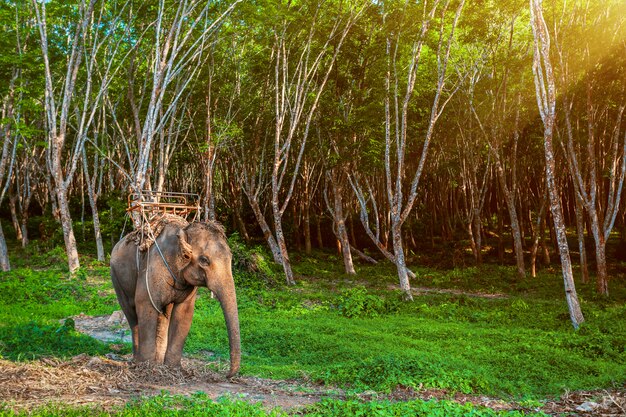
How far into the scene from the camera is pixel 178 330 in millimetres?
8805

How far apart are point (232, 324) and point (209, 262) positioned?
996mm

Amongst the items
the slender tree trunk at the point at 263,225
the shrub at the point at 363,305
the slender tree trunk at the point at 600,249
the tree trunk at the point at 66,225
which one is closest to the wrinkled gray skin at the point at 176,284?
the shrub at the point at 363,305

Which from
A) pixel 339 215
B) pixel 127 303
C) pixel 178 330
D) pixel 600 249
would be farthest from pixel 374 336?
pixel 339 215

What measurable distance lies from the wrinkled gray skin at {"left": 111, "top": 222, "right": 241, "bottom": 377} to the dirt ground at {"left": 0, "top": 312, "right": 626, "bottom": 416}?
43 cm

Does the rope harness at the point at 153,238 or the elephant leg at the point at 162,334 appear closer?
the rope harness at the point at 153,238

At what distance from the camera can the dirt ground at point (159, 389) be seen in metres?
6.87

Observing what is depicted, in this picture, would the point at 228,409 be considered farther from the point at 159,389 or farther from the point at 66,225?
the point at 66,225

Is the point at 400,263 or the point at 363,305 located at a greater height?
the point at 400,263

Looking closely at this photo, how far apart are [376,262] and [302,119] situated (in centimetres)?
901

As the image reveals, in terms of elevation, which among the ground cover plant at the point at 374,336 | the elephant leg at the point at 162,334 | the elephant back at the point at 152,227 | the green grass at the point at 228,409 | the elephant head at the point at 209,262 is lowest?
the ground cover plant at the point at 374,336

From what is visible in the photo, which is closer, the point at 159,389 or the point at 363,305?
the point at 159,389

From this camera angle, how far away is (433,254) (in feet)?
109

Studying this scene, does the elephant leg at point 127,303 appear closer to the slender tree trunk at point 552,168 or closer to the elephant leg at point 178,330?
the elephant leg at point 178,330

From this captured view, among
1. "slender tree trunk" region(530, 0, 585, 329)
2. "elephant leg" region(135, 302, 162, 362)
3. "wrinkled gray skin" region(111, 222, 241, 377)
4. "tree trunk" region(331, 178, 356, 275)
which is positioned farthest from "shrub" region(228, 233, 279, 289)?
"elephant leg" region(135, 302, 162, 362)
